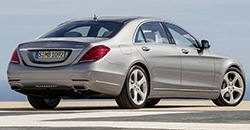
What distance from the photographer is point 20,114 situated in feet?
38.2

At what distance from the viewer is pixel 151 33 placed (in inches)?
571

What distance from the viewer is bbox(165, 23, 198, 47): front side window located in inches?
590

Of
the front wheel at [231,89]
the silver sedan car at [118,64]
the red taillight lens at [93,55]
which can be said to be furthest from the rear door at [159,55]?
Result: the front wheel at [231,89]

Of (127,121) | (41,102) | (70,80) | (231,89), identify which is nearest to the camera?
(127,121)

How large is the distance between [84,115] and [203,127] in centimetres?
263

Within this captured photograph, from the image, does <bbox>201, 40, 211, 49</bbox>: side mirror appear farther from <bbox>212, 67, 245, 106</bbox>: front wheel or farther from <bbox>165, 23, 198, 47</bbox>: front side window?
<bbox>212, 67, 245, 106</bbox>: front wheel

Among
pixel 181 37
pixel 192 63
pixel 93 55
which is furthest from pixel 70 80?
pixel 181 37

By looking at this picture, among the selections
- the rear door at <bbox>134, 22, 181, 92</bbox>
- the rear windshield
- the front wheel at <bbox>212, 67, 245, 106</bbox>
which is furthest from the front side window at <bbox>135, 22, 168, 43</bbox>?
the front wheel at <bbox>212, 67, 245, 106</bbox>

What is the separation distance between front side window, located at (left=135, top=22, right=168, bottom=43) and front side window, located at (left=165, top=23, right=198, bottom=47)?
276 mm

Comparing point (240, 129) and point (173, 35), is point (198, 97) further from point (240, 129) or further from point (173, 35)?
point (240, 129)

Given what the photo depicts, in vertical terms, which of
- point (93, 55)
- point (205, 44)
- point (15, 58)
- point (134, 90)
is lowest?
point (134, 90)

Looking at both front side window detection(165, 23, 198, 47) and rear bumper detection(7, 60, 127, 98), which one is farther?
front side window detection(165, 23, 198, 47)

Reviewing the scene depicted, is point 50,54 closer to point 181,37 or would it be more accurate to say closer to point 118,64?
point 118,64

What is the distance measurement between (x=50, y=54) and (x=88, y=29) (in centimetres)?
105
